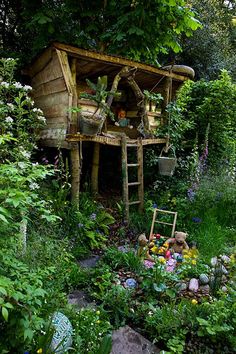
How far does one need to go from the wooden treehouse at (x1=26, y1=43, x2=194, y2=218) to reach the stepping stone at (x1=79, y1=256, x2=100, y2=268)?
3.45 ft

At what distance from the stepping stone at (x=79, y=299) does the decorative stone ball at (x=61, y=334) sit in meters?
0.57

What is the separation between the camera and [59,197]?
172 inches

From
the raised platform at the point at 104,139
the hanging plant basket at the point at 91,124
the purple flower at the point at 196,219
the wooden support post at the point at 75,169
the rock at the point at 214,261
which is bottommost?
the rock at the point at 214,261

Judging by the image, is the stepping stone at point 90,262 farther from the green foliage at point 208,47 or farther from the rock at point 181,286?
the green foliage at point 208,47

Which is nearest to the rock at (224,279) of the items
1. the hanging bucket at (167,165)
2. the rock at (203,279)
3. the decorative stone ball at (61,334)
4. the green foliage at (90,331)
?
the rock at (203,279)

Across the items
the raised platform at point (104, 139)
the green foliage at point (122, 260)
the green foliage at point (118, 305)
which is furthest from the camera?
the raised platform at point (104, 139)

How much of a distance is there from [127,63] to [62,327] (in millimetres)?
4472

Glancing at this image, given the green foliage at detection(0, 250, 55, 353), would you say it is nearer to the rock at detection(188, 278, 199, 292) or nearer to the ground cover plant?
the ground cover plant

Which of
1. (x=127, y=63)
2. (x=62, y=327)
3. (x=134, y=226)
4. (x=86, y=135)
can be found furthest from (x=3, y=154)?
(x=127, y=63)

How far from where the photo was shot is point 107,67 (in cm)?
562

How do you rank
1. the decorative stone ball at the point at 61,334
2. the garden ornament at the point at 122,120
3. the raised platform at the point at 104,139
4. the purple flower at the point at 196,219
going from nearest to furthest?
1. the decorative stone ball at the point at 61,334
2. the raised platform at the point at 104,139
3. the purple flower at the point at 196,219
4. the garden ornament at the point at 122,120

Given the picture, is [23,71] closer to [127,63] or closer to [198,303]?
[127,63]

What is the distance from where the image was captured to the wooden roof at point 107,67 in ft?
15.4

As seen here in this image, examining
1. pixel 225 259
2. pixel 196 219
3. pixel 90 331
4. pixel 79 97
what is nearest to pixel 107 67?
pixel 79 97
